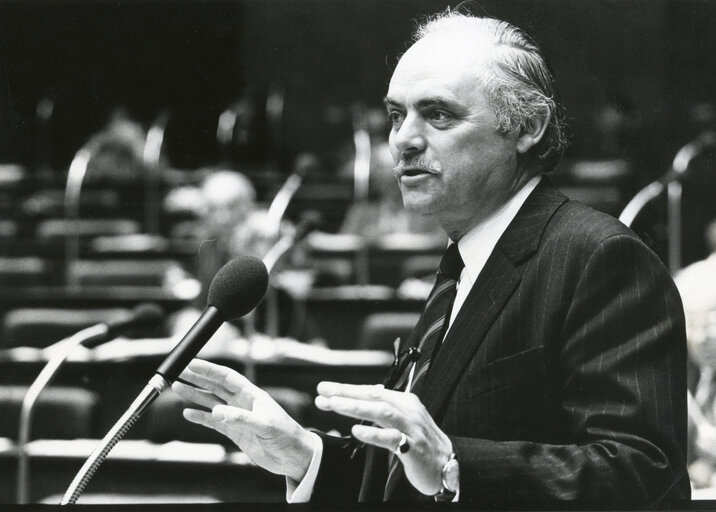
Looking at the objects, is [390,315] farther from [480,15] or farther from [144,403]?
[144,403]

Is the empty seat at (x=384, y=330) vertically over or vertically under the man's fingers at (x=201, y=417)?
under

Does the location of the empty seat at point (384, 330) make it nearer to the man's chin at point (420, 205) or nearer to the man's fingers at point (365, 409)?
the man's chin at point (420, 205)

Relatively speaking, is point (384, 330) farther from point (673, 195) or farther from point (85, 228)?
point (85, 228)

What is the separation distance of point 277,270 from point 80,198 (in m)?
2.38

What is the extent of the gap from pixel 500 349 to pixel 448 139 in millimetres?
228

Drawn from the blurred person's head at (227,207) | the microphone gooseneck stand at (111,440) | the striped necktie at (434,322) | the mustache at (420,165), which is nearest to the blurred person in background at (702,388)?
the striped necktie at (434,322)

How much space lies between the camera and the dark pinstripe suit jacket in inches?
31.4

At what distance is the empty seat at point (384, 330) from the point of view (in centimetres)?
285

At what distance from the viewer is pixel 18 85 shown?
1.26 meters

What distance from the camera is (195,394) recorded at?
95cm

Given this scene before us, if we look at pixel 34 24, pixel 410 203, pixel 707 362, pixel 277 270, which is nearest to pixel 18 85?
pixel 34 24

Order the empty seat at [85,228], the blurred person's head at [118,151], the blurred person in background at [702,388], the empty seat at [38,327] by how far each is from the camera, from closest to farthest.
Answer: the blurred person in background at [702,388] < the empty seat at [38,327] < the empty seat at [85,228] < the blurred person's head at [118,151]

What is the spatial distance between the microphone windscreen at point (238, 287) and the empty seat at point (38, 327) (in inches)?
72.5

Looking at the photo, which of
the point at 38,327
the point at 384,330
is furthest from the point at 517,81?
the point at 38,327
